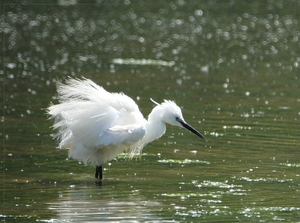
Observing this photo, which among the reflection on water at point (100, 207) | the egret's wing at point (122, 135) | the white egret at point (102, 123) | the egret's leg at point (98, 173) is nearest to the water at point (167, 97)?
the reflection on water at point (100, 207)

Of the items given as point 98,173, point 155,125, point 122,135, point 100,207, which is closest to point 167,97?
point 155,125

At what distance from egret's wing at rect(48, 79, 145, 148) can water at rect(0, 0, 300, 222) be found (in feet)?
2.28

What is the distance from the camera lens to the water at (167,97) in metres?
11.0

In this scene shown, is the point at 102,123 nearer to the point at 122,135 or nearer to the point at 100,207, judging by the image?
the point at 122,135

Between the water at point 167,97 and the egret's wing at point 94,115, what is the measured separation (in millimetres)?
695

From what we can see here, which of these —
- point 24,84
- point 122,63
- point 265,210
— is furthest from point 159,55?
point 265,210

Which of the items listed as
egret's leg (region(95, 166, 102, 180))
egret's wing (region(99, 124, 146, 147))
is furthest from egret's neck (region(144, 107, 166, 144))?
egret's leg (region(95, 166, 102, 180))

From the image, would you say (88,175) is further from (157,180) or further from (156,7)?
(156,7)

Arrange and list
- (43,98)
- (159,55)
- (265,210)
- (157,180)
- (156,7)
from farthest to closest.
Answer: (156,7) < (159,55) < (43,98) < (157,180) < (265,210)

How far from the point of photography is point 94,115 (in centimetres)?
1239

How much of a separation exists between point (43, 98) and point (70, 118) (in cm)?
709

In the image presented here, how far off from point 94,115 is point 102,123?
0.60 feet

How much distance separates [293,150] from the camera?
14.4 meters

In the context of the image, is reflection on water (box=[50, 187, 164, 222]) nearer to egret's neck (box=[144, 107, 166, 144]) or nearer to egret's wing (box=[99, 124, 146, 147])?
egret's wing (box=[99, 124, 146, 147])
